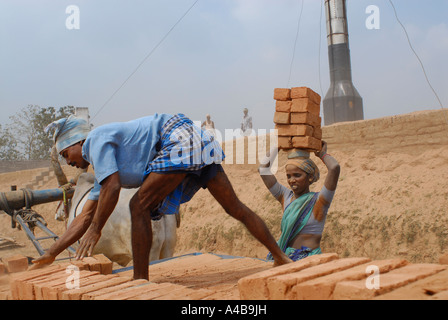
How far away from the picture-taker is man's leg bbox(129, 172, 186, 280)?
278 centimetres

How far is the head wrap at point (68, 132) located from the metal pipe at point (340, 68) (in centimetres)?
1172

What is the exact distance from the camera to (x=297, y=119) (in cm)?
425

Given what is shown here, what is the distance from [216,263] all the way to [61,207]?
3.82 m

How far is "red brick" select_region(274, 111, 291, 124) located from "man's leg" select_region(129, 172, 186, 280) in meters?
1.74

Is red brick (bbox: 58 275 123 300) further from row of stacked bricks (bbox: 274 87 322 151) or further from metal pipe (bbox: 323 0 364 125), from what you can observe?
metal pipe (bbox: 323 0 364 125)

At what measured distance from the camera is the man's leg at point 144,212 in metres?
2.78

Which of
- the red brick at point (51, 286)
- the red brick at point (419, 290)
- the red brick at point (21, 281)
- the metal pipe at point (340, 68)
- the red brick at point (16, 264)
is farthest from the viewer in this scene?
the metal pipe at point (340, 68)

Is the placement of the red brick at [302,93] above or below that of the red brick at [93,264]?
above

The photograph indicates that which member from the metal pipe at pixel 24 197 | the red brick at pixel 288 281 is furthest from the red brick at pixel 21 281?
the metal pipe at pixel 24 197

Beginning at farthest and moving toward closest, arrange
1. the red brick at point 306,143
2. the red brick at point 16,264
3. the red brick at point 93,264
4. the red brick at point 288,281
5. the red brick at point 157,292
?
1. the red brick at point 306,143
2. the red brick at point 16,264
3. the red brick at point 93,264
4. the red brick at point 157,292
5. the red brick at point 288,281

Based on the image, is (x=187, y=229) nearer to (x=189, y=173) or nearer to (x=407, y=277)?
(x=189, y=173)

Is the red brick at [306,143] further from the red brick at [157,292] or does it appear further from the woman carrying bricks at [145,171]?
the red brick at [157,292]

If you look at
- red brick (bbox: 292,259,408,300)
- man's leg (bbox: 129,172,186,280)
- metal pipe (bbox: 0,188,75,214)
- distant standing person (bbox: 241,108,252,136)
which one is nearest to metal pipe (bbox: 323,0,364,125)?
distant standing person (bbox: 241,108,252,136)
